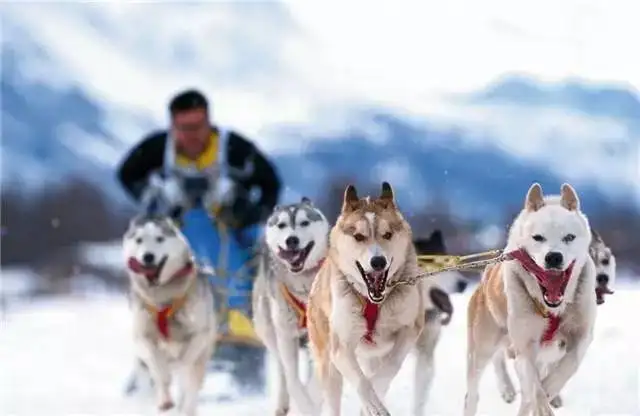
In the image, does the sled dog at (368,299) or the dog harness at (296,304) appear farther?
the dog harness at (296,304)

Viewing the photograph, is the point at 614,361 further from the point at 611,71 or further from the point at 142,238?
the point at 611,71

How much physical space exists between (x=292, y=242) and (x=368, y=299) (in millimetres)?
500

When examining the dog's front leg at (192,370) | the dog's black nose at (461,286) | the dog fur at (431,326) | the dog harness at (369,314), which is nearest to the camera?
the dog harness at (369,314)

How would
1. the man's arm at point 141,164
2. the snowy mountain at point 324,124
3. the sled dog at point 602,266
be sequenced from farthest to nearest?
the snowy mountain at point 324,124, the man's arm at point 141,164, the sled dog at point 602,266

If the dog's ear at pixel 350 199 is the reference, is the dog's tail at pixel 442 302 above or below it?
below

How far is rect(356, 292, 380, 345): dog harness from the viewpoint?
2193 millimetres

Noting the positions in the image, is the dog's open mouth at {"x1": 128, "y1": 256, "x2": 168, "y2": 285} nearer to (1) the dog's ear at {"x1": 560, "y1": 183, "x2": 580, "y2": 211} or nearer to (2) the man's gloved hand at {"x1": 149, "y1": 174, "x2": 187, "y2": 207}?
(2) the man's gloved hand at {"x1": 149, "y1": 174, "x2": 187, "y2": 207}

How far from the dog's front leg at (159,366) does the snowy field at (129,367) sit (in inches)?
5.2

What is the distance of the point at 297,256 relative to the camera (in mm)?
2645

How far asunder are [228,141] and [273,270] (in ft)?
3.38

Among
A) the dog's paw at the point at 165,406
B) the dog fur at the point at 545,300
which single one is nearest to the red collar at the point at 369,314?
the dog fur at the point at 545,300

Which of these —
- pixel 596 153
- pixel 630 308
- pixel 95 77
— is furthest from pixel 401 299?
pixel 95 77

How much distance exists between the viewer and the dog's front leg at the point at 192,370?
2.96 m

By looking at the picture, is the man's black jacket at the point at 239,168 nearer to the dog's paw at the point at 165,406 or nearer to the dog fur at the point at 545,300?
the dog's paw at the point at 165,406
